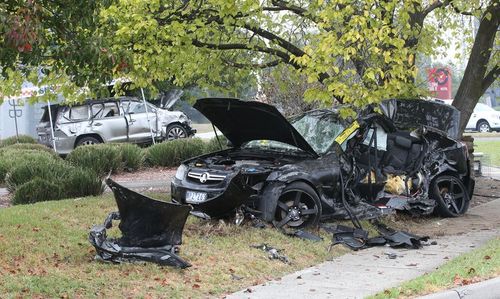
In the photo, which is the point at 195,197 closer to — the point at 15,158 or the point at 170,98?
the point at 15,158

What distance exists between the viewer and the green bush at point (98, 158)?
597 inches

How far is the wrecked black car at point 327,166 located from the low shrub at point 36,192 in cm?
278

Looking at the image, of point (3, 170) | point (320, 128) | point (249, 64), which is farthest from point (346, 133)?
point (3, 170)

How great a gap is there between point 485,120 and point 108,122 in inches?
897

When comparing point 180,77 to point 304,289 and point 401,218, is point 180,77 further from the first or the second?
point 304,289

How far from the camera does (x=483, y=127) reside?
36594 millimetres

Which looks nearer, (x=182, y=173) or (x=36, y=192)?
(x=182, y=173)

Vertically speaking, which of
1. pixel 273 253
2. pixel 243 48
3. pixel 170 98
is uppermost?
pixel 243 48

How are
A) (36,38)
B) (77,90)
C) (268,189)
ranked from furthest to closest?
(77,90)
(268,189)
(36,38)

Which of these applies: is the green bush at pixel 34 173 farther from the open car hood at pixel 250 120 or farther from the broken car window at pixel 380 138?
the broken car window at pixel 380 138

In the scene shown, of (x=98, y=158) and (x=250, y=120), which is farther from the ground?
(x=250, y=120)

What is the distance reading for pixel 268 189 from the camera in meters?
9.09

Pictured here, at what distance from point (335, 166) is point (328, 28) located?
217 centimetres

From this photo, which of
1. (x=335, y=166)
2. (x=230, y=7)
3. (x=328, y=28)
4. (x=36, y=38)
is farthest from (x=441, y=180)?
(x=36, y=38)
